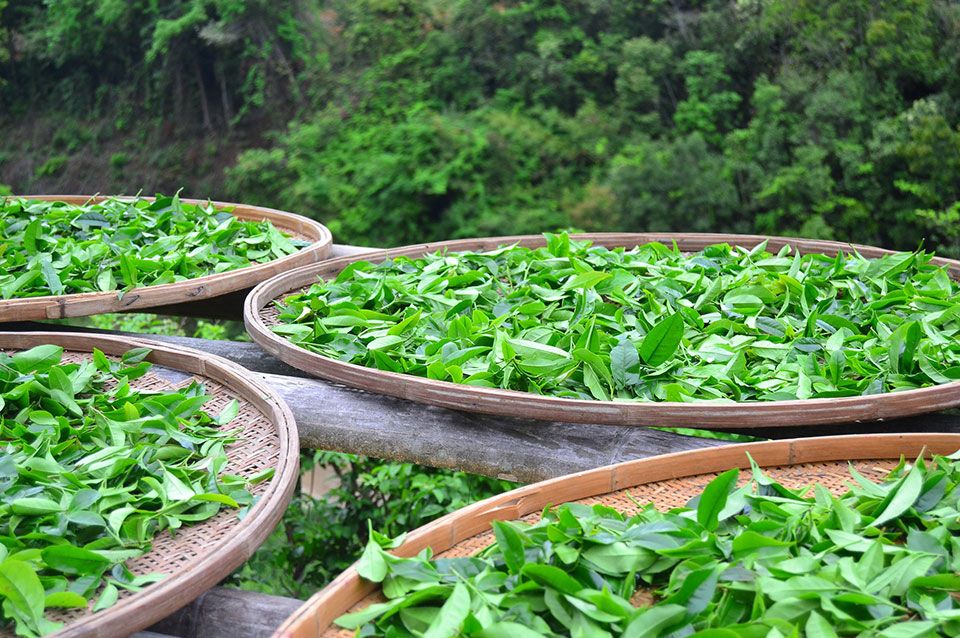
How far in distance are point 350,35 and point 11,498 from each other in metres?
8.05

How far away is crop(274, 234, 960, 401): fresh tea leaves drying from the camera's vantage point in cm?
155

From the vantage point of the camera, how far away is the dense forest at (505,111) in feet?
20.3

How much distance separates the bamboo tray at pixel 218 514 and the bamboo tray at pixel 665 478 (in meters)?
0.19

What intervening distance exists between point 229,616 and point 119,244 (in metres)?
1.49

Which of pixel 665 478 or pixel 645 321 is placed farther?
pixel 645 321

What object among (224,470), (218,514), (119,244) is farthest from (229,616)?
(119,244)

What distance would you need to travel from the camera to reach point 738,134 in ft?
22.4

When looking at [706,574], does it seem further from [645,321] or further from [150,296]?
[150,296]

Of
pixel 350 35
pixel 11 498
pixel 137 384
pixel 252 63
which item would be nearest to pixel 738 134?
pixel 350 35

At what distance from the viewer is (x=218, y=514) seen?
1.22 meters

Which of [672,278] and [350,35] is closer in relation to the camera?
[672,278]

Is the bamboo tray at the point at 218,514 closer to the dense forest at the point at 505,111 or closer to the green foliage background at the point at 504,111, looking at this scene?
the green foliage background at the point at 504,111

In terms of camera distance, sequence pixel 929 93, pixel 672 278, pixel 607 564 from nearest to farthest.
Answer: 1. pixel 607 564
2. pixel 672 278
3. pixel 929 93

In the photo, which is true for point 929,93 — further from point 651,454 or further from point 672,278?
point 651,454
